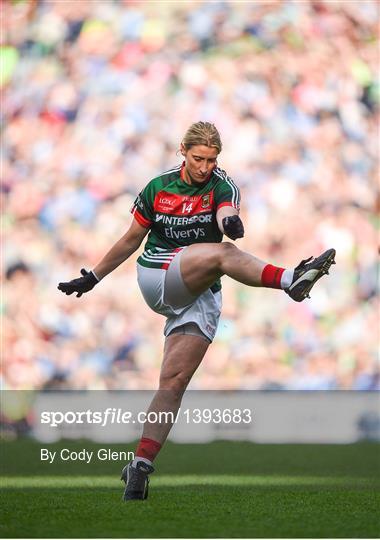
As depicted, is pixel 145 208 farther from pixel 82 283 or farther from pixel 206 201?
pixel 82 283

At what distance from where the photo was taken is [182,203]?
11.0ft

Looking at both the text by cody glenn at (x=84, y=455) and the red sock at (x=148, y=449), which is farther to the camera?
the text by cody glenn at (x=84, y=455)

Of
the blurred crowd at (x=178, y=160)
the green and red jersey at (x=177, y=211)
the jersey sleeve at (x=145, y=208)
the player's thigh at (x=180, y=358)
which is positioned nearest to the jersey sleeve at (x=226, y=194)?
the green and red jersey at (x=177, y=211)

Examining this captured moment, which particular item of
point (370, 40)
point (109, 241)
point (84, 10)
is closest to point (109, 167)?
point (109, 241)

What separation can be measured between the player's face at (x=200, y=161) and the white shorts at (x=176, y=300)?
0.75 ft

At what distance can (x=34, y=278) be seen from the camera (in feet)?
24.8

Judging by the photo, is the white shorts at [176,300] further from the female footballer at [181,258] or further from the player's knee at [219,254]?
the player's knee at [219,254]

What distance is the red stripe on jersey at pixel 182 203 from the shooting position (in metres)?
3.32

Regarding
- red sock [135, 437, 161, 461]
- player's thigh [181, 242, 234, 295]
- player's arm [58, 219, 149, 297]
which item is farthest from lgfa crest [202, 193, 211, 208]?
red sock [135, 437, 161, 461]

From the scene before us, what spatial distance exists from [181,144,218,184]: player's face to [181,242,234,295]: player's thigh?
0.21 m

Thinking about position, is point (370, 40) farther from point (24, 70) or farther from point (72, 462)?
point (72, 462)

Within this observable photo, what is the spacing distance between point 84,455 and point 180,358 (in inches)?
113

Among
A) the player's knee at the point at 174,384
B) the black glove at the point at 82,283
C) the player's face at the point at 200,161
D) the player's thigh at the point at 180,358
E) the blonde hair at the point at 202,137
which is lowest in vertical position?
the player's knee at the point at 174,384

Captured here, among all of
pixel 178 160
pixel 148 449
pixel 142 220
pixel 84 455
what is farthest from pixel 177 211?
pixel 178 160
